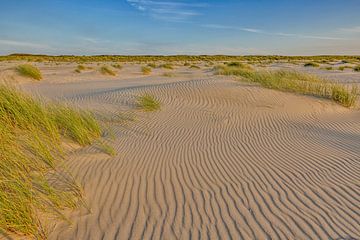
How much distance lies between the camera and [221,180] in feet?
12.4

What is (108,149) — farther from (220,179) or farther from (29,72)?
(29,72)

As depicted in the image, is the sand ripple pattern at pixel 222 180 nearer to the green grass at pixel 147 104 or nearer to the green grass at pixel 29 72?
the green grass at pixel 147 104

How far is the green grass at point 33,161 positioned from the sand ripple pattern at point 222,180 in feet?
0.72

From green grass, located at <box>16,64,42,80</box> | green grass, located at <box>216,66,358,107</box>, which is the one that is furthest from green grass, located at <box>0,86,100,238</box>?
green grass, located at <box>16,64,42,80</box>

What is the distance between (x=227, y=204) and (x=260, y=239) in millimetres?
623

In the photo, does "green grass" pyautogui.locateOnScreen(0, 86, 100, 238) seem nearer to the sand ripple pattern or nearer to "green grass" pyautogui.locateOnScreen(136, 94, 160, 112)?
the sand ripple pattern

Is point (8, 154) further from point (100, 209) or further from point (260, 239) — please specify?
point (260, 239)

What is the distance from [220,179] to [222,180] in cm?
4

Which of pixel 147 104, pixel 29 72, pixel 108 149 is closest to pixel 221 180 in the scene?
pixel 108 149

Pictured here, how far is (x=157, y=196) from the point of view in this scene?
3348mm

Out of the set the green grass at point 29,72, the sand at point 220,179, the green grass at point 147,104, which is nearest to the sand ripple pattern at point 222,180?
the sand at point 220,179

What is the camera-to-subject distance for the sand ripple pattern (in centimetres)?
277

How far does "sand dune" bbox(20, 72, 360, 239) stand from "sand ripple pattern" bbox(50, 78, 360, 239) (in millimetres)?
12

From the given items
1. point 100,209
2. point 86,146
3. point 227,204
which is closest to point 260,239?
point 227,204
